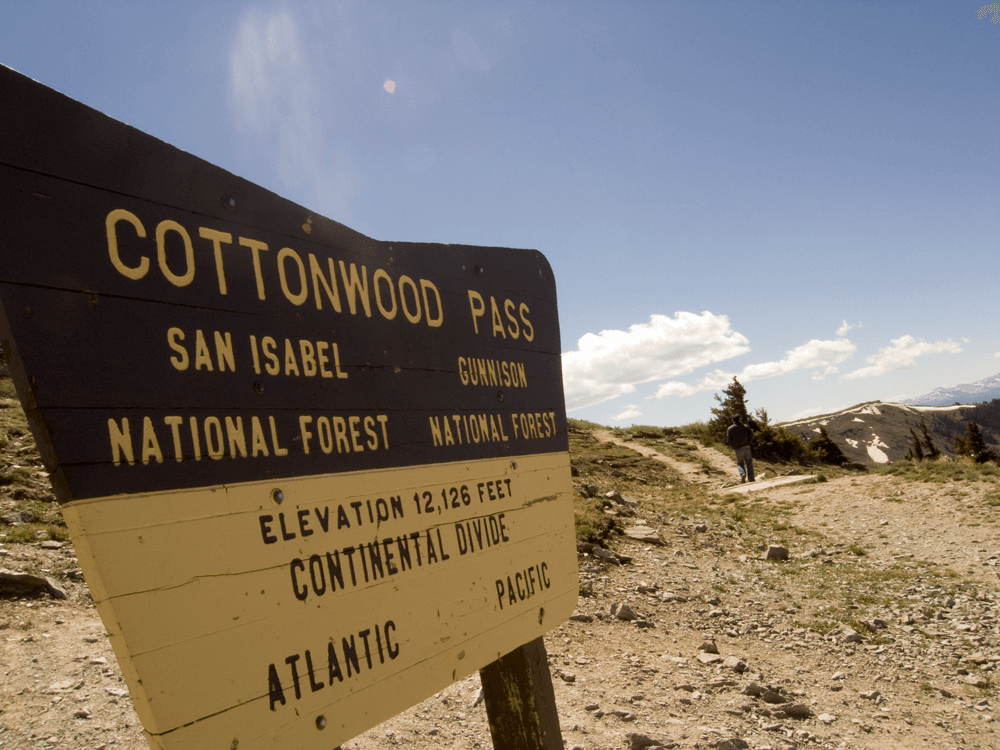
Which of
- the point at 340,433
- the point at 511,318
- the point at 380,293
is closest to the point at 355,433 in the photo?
the point at 340,433

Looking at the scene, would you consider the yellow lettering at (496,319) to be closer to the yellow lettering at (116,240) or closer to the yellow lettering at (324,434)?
the yellow lettering at (324,434)

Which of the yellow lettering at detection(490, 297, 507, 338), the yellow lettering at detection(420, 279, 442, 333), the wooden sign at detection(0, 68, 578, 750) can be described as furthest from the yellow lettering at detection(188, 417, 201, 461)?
the yellow lettering at detection(490, 297, 507, 338)

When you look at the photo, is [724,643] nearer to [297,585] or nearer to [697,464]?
[297,585]

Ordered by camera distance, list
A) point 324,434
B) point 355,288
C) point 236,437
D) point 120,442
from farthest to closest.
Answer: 1. point 355,288
2. point 324,434
3. point 236,437
4. point 120,442

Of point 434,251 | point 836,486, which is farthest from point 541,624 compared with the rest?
point 836,486

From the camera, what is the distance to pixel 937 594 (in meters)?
6.96

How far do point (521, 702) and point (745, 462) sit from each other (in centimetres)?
1582

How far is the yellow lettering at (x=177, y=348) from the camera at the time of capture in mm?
1353

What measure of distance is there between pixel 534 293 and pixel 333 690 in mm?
1874

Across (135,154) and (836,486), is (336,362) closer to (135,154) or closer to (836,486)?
(135,154)

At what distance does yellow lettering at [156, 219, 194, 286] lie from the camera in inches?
54.2

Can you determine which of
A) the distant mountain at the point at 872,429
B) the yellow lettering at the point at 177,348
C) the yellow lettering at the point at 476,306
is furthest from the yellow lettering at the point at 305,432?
the distant mountain at the point at 872,429

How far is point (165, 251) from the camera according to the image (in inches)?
54.6

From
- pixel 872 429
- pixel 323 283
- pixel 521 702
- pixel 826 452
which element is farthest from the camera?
pixel 872 429
